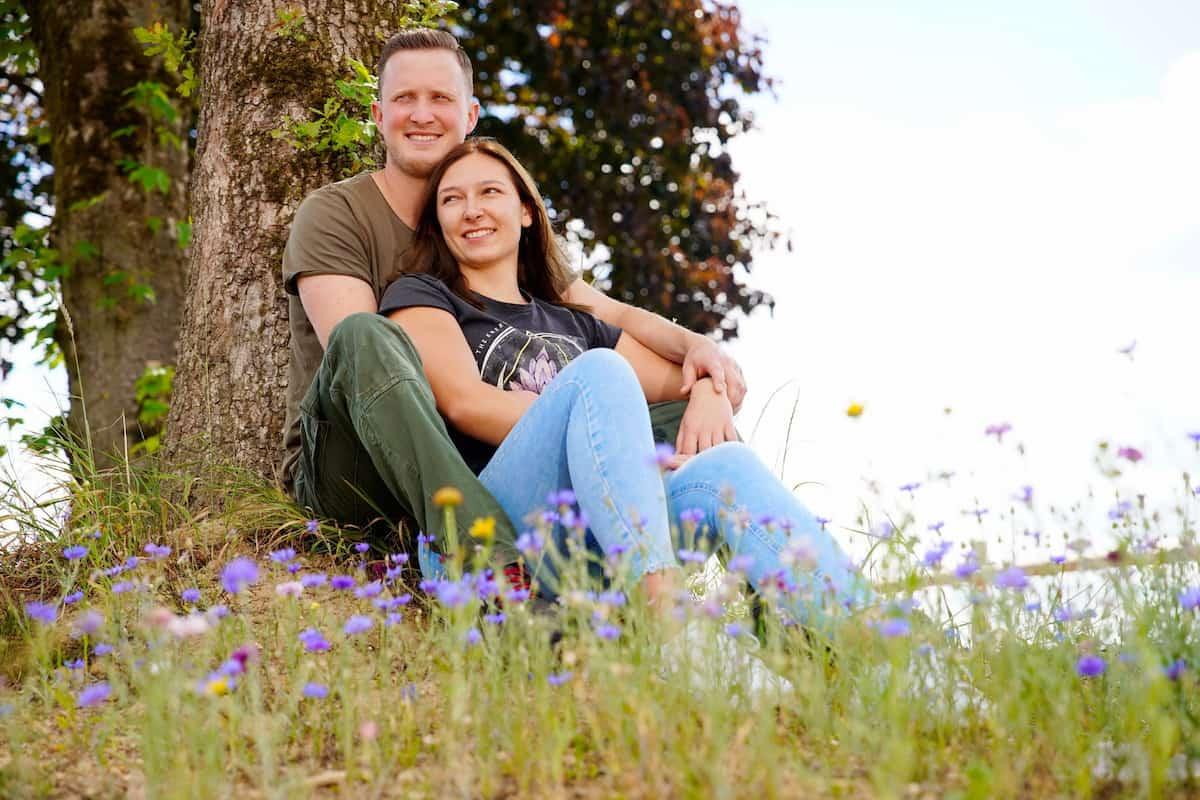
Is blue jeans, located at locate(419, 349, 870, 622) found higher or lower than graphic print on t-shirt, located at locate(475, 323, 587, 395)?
lower

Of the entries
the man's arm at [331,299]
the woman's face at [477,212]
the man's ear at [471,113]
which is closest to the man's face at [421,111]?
the man's ear at [471,113]

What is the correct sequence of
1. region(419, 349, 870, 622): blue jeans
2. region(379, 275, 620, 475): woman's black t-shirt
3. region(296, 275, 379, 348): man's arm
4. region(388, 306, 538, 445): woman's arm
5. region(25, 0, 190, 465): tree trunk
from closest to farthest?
1. region(419, 349, 870, 622): blue jeans
2. region(388, 306, 538, 445): woman's arm
3. region(379, 275, 620, 475): woman's black t-shirt
4. region(296, 275, 379, 348): man's arm
5. region(25, 0, 190, 465): tree trunk

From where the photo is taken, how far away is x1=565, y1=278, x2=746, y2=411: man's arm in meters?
3.73

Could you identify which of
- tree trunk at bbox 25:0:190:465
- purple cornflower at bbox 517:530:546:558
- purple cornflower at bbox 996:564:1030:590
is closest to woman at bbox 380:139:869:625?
purple cornflower at bbox 517:530:546:558

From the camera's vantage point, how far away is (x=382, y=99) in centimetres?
405

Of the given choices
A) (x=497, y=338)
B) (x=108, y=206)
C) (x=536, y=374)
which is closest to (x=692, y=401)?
(x=536, y=374)

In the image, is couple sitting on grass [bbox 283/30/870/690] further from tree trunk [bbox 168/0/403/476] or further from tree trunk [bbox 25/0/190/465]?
tree trunk [bbox 25/0/190/465]

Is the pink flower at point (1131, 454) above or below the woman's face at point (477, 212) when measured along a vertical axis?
below

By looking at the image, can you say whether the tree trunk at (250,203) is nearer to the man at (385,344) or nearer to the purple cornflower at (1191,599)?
the man at (385,344)

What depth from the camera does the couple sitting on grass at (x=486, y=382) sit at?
9.02 feet

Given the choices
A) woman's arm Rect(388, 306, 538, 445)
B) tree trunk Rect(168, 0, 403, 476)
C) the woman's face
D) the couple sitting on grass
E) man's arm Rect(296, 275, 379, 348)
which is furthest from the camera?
tree trunk Rect(168, 0, 403, 476)

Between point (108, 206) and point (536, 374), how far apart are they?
4818 mm

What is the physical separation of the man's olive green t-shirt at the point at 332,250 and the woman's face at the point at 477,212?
22 centimetres

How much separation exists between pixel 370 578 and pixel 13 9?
20.2ft
